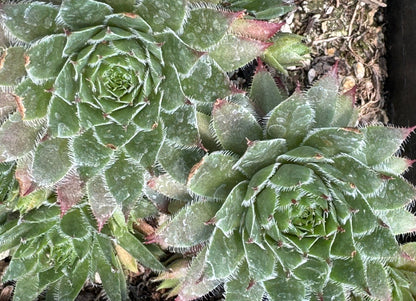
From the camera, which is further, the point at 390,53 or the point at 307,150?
the point at 390,53

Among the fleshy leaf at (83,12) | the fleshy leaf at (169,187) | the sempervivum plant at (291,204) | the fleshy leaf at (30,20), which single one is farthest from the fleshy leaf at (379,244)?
the fleshy leaf at (30,20)

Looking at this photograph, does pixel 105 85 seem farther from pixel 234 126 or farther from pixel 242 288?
pixel 242 288

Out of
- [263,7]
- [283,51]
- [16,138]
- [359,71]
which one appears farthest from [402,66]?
[16,138]

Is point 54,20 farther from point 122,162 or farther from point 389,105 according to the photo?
point 389,105

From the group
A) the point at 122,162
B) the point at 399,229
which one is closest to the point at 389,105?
the point at 399,229

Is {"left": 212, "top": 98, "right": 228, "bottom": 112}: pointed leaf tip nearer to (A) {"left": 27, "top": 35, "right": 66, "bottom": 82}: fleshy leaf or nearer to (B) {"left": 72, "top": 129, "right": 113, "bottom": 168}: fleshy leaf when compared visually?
(B) {"left": 72, "top": 129, "right": 113, "bottom": 168}: fleshy leaf

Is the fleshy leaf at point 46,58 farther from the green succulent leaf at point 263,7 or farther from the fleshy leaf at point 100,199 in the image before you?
the green succulent leaf at point 263,7

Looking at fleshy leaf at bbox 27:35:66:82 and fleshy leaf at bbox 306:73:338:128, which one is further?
fleshy leaf at bbox 306:73:338:128

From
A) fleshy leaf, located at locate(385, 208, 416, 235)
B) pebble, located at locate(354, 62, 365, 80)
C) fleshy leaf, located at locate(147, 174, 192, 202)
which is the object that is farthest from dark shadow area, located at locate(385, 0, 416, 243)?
fleshy leaf, located at locate(147, 174, 192, 202)
